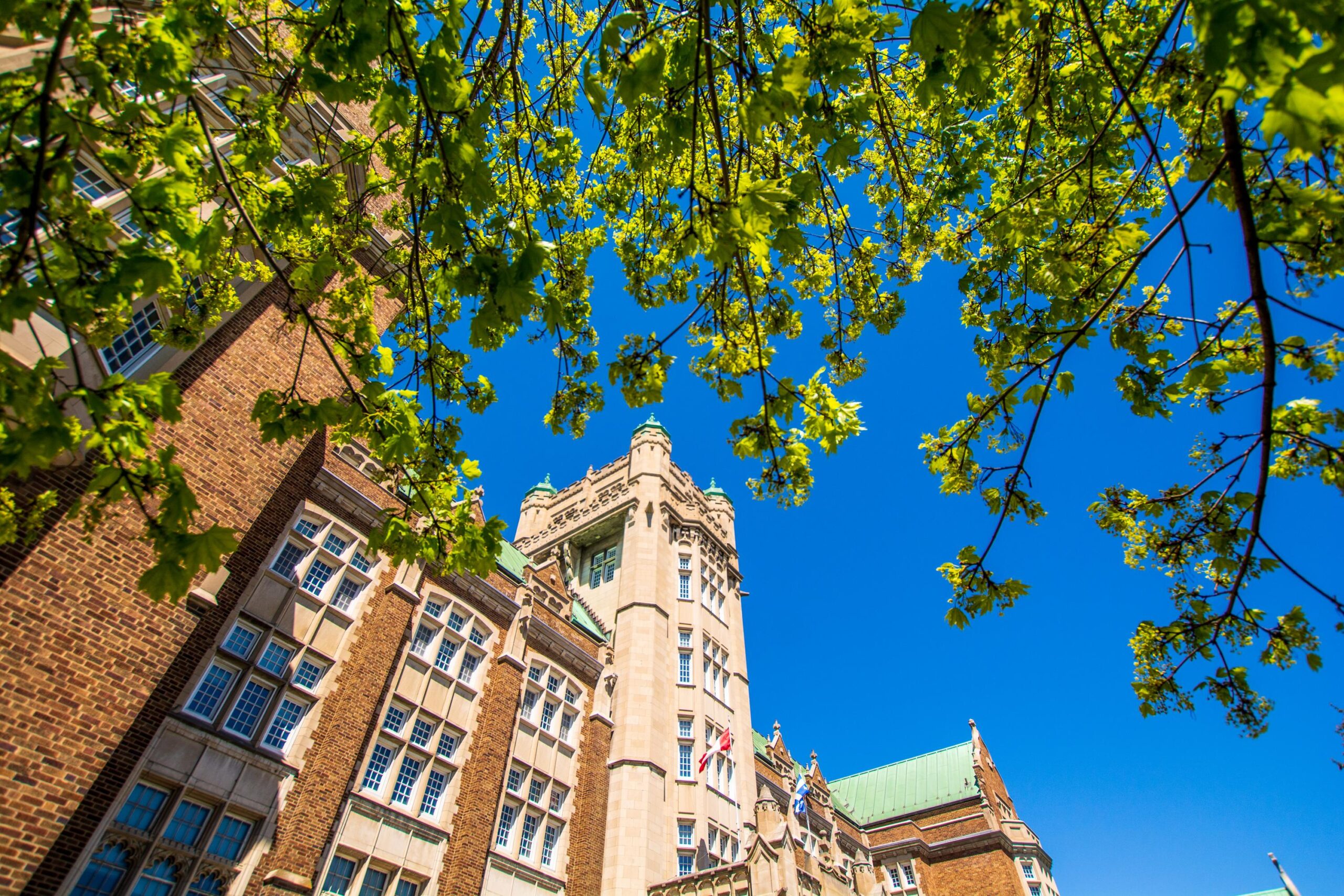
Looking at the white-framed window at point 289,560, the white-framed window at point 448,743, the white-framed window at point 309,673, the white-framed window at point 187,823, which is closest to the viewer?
the white-framed window at point 187,823

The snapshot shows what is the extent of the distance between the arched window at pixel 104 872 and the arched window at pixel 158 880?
0.90 feet

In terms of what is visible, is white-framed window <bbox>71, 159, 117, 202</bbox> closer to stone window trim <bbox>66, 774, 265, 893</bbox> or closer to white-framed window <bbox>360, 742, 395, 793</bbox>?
stone window trim <bbox>66, 774, 265, 893</bbox>

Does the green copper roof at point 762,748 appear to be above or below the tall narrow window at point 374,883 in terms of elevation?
above

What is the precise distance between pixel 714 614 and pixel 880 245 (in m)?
22.1

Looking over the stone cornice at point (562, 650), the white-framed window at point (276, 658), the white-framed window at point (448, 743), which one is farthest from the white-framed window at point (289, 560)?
the stone cornice at point (562, 650)

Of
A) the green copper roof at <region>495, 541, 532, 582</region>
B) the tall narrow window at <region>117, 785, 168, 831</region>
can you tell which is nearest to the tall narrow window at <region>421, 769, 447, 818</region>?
the tall narrow window at <region>117, 785, 168, 831</region>

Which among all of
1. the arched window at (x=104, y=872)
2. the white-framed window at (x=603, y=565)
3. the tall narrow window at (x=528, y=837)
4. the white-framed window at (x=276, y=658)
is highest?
the white-framed window at (x=603, y=565)

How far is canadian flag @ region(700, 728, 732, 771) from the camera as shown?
72.5ft

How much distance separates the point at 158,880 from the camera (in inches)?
405

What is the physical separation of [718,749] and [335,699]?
44.5ft

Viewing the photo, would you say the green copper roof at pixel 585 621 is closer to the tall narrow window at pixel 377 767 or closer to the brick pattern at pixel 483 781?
the brick pattern at pixel 483 781

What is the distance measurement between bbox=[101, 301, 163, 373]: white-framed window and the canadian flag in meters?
19.3

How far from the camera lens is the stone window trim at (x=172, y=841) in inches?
390

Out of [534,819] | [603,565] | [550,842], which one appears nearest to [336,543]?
[534,819]
